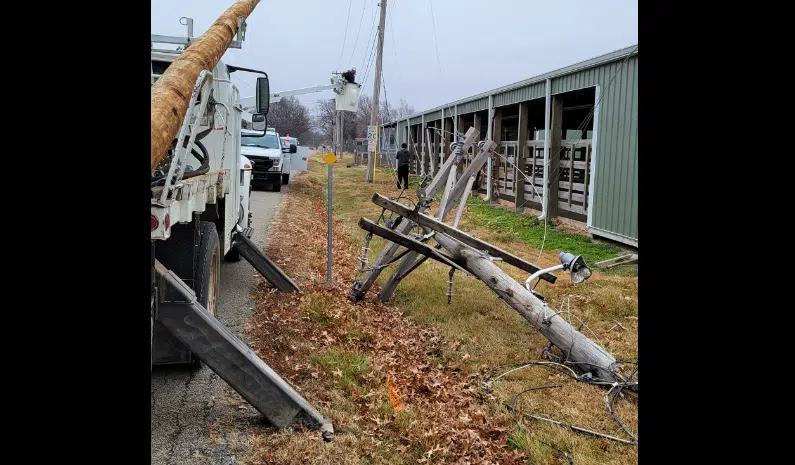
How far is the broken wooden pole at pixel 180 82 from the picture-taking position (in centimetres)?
323

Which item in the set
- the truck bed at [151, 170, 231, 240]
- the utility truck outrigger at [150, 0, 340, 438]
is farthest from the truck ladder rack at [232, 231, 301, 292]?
the truck bed at [151, 170, 231, 240]

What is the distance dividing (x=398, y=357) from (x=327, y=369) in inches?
33.7

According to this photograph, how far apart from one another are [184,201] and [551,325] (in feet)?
11.2

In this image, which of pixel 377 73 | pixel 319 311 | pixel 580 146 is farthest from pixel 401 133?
pixel 319 311

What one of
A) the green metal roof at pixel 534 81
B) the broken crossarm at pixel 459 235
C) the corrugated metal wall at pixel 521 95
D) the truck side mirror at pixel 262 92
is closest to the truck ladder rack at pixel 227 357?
the broken crossarm at pixel 459 235

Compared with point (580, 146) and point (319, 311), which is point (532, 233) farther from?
point (319, 311)

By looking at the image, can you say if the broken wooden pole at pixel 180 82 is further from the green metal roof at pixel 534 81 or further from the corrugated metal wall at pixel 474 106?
the corrugated metal wall at pixel 474 106

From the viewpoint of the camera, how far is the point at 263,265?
839cm

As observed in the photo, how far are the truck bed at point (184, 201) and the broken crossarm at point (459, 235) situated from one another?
219 centimetres

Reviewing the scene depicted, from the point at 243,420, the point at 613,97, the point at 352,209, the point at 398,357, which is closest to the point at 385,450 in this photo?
the point at 243,420

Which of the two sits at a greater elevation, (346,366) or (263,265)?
(263,265)

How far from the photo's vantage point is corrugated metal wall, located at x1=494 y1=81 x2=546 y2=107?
17.0 m

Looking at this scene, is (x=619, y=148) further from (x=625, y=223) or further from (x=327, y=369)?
(x=327, y=369)
